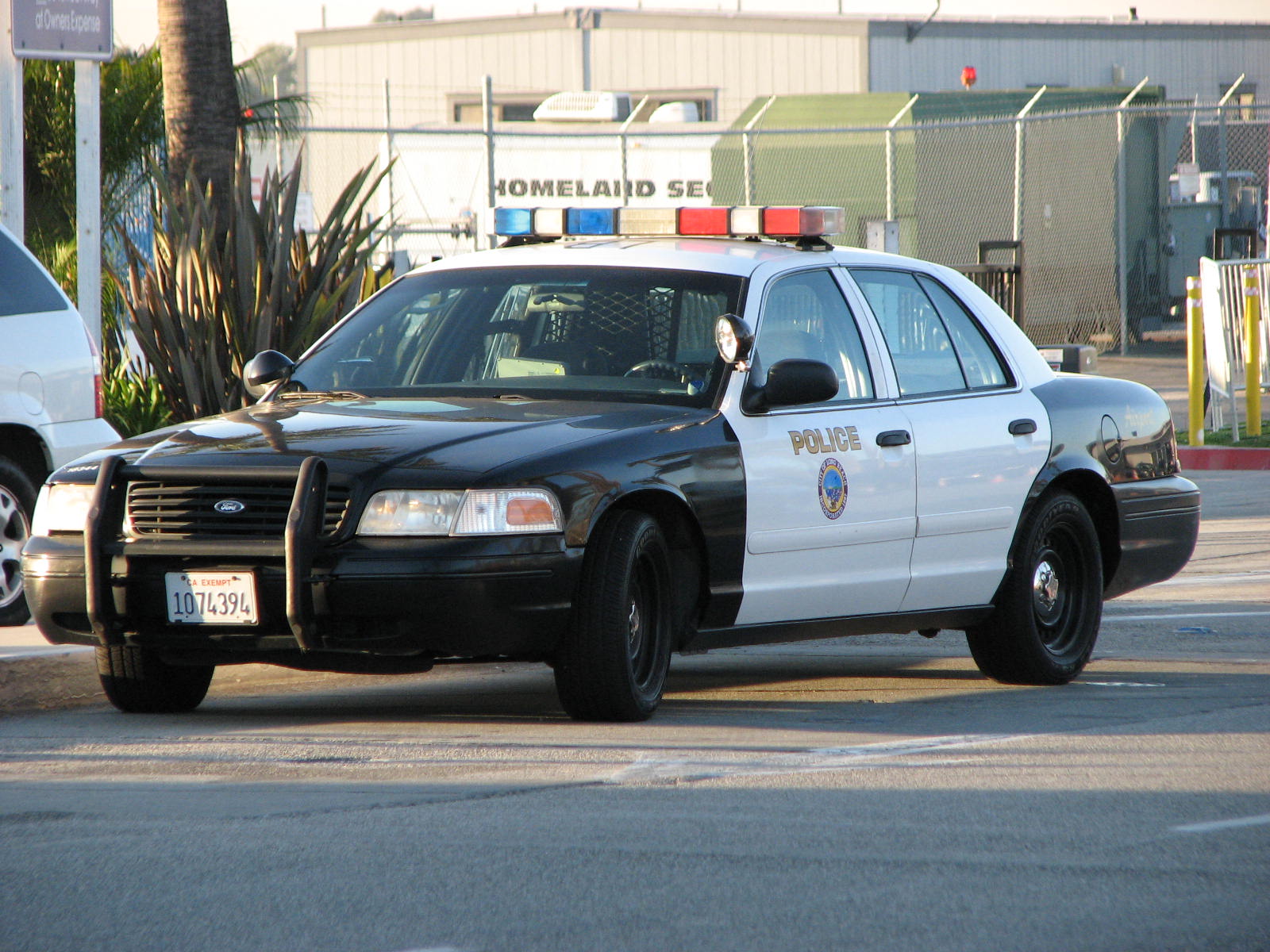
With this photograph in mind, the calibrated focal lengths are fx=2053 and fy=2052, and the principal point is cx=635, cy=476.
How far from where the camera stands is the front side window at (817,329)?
23.4ft

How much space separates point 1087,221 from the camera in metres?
27.7

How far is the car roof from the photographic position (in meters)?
7.18

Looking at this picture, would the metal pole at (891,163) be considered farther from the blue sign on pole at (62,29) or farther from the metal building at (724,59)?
the blue sign on pole at (62,29)

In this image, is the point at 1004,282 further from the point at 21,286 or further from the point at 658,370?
the point at 658,370

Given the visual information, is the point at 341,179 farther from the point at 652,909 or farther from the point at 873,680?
the point at 652,909

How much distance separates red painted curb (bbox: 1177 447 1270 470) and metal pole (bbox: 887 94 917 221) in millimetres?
8228

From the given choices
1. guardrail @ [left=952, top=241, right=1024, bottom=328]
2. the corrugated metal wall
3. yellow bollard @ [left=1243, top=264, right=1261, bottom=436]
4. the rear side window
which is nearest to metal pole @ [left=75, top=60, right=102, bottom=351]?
the rear side window

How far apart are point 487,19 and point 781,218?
3901 centimetres

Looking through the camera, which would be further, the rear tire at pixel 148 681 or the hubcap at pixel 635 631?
the rear tire at pixel 148 681

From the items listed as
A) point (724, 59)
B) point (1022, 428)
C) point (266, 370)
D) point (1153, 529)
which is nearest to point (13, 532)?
point (266, 370)

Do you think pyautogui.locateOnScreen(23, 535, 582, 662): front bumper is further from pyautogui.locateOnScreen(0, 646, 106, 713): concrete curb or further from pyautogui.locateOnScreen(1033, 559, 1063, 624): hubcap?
pyautogui.locateOnScreen(1033, 559, 1063, 624): hubcap

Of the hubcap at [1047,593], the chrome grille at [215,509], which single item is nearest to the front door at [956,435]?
the hubcap at [1047,593]

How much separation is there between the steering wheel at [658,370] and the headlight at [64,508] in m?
1.80

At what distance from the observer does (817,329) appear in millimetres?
7285
